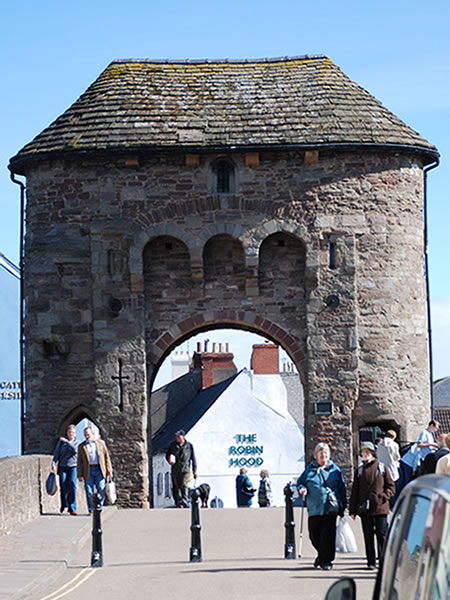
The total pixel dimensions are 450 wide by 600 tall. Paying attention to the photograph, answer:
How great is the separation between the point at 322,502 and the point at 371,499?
0.60 m

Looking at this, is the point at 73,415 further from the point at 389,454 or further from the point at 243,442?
the point at 243,442

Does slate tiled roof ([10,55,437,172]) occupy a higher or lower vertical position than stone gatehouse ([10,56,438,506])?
higher

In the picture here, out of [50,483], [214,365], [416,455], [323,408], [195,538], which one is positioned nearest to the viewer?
[195,538]

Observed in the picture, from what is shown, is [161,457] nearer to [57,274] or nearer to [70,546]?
[57,274]

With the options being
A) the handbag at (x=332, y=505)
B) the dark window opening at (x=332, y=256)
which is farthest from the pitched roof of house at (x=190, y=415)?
the handbag at (x=332, y=505)

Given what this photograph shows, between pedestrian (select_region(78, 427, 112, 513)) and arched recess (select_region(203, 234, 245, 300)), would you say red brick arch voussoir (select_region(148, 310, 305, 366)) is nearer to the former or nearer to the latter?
arched recess (select_region(203, 234, 245, 300))

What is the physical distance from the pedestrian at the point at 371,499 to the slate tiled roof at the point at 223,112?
1250cm

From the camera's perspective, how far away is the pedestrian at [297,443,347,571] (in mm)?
13914

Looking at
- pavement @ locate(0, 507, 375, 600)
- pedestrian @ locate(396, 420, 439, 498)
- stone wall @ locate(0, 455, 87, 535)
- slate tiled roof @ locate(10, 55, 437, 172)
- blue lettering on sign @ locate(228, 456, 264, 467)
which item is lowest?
blue lettering on sign @ locate(228, 456, 264, 467)

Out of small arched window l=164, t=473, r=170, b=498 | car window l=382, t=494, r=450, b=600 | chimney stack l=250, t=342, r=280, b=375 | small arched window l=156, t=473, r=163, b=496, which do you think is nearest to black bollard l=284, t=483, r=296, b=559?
car window l=382, t=494, r=450, b=600

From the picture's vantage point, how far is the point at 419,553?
16.3 ft

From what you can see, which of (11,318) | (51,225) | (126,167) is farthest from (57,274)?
(11,318)

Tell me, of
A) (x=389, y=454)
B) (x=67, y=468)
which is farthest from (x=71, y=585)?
(x=389, y=454)

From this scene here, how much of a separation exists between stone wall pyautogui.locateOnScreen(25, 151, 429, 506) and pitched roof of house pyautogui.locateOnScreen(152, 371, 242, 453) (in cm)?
2079
